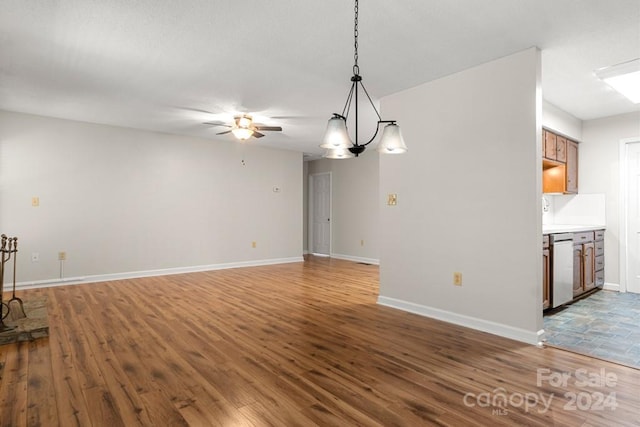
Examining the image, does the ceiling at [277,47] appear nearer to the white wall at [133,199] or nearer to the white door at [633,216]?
the white door at [633,216]

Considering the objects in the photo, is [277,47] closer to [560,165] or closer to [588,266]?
[560,165]

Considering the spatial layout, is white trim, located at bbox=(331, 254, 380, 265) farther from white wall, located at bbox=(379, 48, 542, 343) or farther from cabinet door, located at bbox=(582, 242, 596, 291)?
cabinet door, located at bbox=(582, 242, 596, 291)

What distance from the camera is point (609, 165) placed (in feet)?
16.6

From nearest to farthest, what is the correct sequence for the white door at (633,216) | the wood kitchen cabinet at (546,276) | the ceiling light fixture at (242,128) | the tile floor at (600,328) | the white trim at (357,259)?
the tile floor at (600,328)
the wood kitchen cabinet at (546,276)
the white door at (633,216)
the ceiling light fixture at (242,128)
the white trim at (357,259)

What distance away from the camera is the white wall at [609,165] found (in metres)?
4.95

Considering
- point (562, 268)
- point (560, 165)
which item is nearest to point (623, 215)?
point (560, 165)

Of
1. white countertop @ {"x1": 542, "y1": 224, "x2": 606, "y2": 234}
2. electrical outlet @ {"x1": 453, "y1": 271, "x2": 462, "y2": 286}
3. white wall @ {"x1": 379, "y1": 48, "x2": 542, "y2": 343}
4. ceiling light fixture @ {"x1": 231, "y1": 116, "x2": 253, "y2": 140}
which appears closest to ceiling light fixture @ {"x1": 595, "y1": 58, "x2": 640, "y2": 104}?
white wall @ {"x1": 379, "y1": 48, "x2": 542, "y2": 343}

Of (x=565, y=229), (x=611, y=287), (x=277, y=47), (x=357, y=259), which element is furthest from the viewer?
(x=357, y=259)

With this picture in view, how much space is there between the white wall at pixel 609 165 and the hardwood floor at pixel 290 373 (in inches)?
129

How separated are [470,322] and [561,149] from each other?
3105mm

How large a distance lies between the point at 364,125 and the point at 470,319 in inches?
136

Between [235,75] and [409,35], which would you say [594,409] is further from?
[235,75]

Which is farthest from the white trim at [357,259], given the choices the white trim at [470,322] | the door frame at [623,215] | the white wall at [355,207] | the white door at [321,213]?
the door frame at [623,215]

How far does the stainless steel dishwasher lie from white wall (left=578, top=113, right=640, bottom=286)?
152cm
